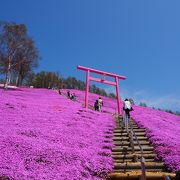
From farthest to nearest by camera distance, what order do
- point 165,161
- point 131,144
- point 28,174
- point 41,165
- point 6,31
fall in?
point 6,31 < point 131,144 < point 165,161 < point 41,165 < point 28,174

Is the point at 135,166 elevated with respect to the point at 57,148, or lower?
lower

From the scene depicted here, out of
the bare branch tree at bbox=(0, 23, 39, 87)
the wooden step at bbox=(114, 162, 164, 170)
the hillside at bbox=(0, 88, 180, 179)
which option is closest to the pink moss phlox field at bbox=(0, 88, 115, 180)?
the hillside at bbox=(0, 88, 180, 179)

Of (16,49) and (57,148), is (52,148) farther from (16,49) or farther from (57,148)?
(16,49)

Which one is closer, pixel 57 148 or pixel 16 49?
pixel 57 148

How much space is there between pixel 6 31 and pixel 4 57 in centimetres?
483

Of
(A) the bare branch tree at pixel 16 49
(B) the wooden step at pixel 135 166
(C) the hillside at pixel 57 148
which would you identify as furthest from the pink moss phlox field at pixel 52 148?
(A) the bare branch tree at pixel 16 49

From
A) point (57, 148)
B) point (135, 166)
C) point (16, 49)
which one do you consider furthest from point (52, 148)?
point (16, 49)

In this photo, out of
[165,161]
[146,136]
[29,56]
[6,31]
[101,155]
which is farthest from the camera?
[29,56]

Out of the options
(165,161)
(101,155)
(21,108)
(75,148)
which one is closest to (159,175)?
(165,161)

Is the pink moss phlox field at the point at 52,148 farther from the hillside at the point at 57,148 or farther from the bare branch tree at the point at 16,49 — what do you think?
the bare branch tree at the point at 16,49

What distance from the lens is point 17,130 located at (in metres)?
20.5

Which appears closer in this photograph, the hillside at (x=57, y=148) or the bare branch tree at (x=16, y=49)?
the hillside at (x=57, y=148)

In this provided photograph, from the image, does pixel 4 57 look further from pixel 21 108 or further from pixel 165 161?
pixel 165 161

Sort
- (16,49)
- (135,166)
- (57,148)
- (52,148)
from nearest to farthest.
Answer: (135,166), (52,148), (57,148), (16,49)
